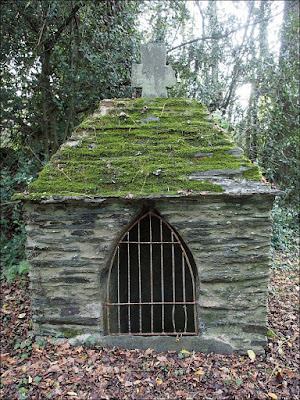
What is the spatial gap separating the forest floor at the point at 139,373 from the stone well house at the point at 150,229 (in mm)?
140

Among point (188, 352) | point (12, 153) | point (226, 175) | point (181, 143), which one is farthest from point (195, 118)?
point (12, 153)

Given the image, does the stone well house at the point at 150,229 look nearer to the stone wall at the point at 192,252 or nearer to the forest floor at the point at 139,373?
the stone wall at the point at 192,252

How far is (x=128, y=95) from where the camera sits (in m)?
6.14

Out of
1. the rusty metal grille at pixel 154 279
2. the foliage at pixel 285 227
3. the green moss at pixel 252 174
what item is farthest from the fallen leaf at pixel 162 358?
the foliage at pixel 285 227

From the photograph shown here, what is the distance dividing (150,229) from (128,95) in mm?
3865

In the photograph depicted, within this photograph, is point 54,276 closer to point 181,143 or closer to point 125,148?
point 125,148

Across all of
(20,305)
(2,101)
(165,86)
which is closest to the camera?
(165,86)

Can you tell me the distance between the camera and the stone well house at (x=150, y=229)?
301 centimetres

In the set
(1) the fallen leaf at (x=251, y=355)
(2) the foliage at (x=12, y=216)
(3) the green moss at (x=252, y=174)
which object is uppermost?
(3) the green moss at (x=252, y=174)

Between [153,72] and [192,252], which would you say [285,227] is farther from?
[153,72]

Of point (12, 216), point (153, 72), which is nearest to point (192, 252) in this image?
point (153, 72)

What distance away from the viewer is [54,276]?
→ 10.4 feet

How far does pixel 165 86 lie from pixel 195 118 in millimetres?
697

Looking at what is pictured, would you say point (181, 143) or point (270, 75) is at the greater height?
point (270, 75)
